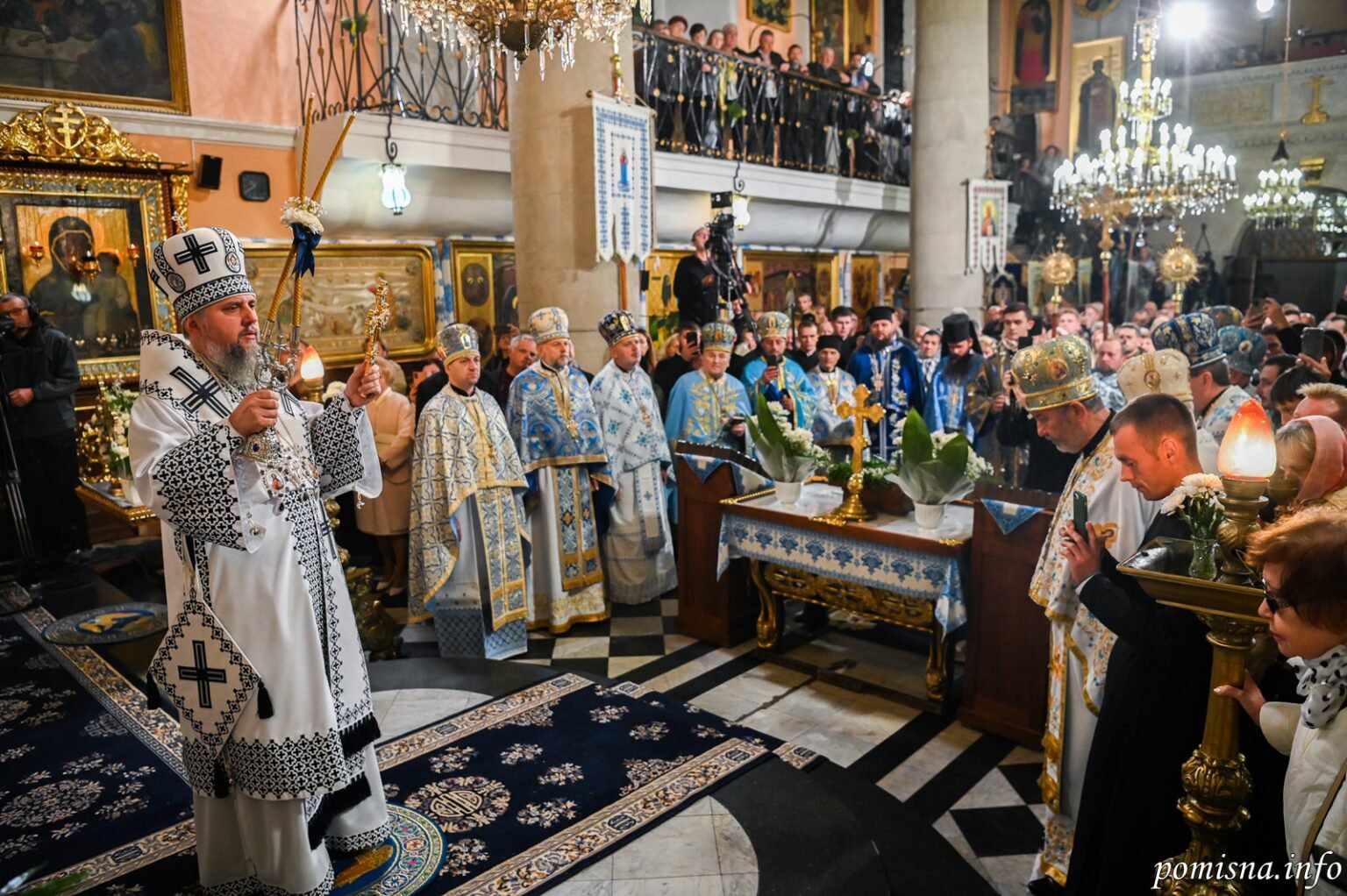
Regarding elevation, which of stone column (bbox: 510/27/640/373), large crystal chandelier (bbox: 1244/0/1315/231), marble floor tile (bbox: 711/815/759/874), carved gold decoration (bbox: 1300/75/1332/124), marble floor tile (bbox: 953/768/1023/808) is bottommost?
marble floor tile (bbox: 953/768/1023/808)

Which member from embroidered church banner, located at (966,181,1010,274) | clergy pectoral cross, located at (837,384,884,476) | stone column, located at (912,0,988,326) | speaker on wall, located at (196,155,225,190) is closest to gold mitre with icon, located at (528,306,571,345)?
clergy pectoral cross, located at (837,384,884,476)

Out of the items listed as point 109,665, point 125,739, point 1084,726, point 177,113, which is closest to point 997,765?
point 1084,726

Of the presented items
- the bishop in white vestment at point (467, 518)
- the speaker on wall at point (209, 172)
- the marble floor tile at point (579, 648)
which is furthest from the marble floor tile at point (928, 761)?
the speaker on wall at point (209, 172)

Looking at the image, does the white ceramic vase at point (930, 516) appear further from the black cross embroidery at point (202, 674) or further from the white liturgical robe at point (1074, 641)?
the black cross embroidery at point (202, 674)

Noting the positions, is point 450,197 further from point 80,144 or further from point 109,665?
point 109,665

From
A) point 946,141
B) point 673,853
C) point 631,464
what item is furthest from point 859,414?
point 946,141

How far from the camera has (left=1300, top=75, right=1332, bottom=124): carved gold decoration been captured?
61.3 ft

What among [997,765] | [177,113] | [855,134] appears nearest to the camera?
[997,765]

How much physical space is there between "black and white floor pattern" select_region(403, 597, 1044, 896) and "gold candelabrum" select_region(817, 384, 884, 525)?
0.91m

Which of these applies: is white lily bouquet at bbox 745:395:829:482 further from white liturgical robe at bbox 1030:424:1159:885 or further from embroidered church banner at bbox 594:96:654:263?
embroidered church banner at bbox 594:96:654:263

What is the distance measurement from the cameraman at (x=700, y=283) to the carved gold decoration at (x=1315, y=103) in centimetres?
1692

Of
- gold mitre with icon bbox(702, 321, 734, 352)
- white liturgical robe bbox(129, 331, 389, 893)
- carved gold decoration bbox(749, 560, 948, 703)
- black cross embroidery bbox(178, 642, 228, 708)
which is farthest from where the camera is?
gold mitre with icon bbox(702, 321, 734, 352)

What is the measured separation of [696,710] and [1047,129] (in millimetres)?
21103

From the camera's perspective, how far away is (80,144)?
733 centimetres
